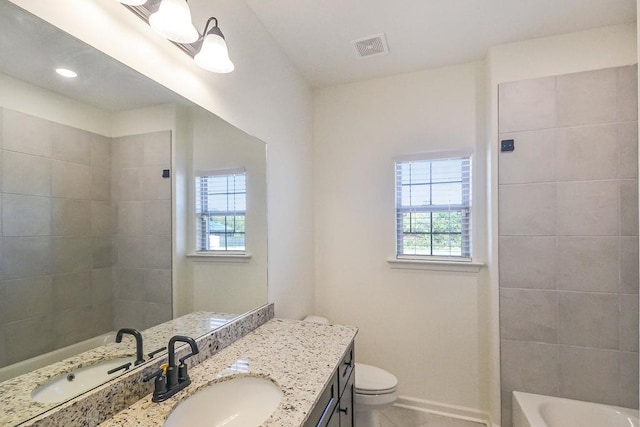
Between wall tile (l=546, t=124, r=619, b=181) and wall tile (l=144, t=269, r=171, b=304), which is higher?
wall tile (l=546, t=124, r=619, b=181)

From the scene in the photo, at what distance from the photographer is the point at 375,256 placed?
247 cm

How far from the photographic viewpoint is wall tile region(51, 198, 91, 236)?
80 centimetres

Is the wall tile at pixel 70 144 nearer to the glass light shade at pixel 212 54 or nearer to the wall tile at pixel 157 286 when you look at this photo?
the wall tile at pixel 157 286

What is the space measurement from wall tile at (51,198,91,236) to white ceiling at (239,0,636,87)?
3.57 ft

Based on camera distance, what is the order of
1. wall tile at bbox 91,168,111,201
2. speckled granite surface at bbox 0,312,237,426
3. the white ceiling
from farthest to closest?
1. the white ceiling
2. wall tile at bbox 91,168,111,201
3. speckled granite surface at bbox 0,312,237,426

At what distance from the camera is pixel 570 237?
1870mm

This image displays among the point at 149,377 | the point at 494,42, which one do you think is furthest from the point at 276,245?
the point at 494,42

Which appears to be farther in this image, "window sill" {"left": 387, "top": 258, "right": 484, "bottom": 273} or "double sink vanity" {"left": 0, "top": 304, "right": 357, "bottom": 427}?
"window sill" {"left": 387, "top": 258, "right": 484, "bottom": 273}

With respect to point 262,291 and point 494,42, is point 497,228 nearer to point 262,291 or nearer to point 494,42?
point 494,42

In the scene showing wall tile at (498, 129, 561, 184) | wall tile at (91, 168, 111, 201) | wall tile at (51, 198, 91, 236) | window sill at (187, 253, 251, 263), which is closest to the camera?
wall tile at (51, 198, 91, 236)

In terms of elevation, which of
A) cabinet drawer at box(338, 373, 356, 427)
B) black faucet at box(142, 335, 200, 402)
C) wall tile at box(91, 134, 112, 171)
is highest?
wall tile at box(91, 134, 112, 171)

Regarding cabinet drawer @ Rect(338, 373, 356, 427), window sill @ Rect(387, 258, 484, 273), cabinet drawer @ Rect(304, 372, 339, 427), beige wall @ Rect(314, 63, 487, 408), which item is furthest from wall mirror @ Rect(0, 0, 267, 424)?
window sill @ Rect(387, 258, 484, 273)

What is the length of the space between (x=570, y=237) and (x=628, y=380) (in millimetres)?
909

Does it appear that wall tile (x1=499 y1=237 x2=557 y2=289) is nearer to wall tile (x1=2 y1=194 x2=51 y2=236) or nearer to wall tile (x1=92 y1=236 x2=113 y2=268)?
wall tile (x1=92 y1=236 x2=113 y2=268)
